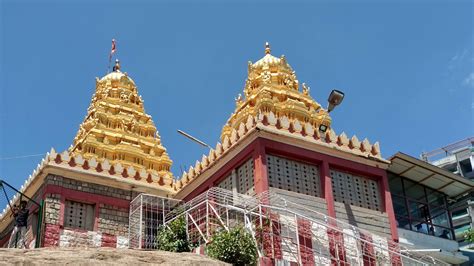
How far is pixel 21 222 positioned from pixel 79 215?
233 cm

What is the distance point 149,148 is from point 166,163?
1186 millimetres

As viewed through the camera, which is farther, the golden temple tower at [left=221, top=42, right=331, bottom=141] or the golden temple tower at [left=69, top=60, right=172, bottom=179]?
the golden temple tower at [left=69, top=60, right=172, bottom=179]

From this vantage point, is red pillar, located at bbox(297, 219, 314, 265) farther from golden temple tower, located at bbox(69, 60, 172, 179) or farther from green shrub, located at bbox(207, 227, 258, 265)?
golden temple tower, located at bbox(69, 60, 172, 179)

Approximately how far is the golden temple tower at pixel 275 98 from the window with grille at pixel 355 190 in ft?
18.9

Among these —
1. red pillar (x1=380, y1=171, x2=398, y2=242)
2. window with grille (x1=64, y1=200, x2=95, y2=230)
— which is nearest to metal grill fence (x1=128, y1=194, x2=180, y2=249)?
window with grille (x1=64, y1=200, x2=95, y2=230)

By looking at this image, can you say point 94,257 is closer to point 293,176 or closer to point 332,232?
point 332,232

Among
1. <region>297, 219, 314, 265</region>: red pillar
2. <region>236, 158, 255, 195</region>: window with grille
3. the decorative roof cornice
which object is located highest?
the decorative roof cornice

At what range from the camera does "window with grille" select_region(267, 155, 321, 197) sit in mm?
24969

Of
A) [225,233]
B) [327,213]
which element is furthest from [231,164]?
[225,233]

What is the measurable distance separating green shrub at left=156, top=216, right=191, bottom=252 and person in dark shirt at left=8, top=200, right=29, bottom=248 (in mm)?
5029

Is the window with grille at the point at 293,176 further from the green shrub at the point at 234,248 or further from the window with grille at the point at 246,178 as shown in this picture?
the green shrub at the point at 234,248

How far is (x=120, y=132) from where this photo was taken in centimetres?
3578

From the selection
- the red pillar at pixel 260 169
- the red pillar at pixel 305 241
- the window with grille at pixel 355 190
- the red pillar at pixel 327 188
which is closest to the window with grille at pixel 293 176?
the red pillar at pixel 327 188

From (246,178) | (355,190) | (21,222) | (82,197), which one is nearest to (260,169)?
(246,178)
